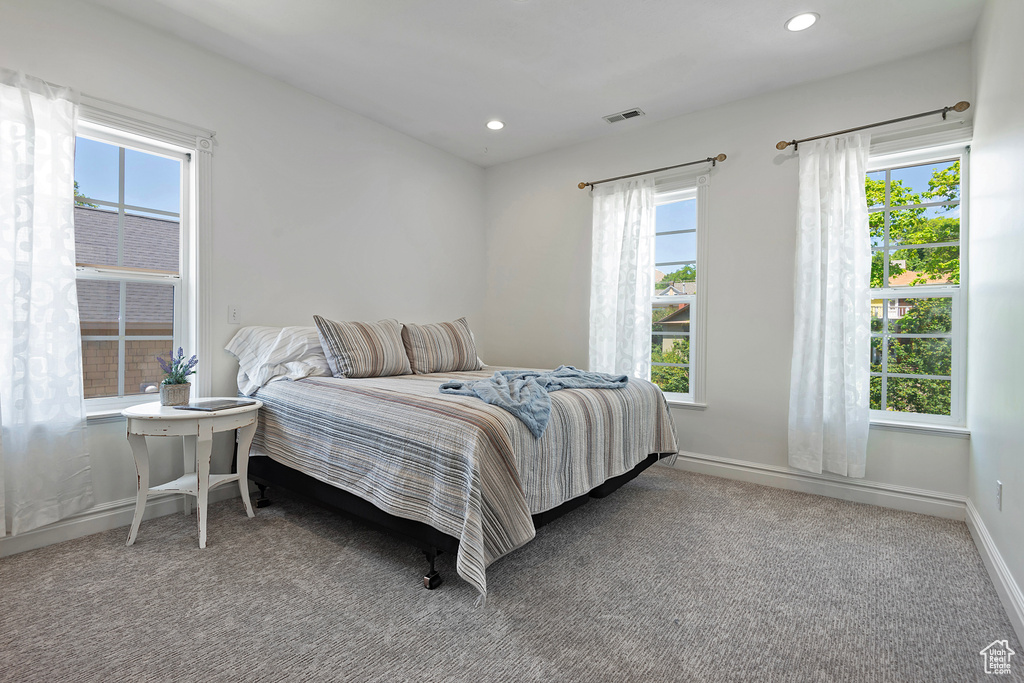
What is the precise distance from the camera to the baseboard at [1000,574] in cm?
161

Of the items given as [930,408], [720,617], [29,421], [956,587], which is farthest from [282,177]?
[930,408]

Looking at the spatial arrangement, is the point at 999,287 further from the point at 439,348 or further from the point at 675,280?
the point at 439,348

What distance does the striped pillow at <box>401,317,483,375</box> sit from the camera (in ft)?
11.2

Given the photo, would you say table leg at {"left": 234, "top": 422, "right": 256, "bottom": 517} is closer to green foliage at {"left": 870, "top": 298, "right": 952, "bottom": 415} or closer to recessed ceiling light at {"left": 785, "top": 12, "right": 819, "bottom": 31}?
recessed ceiling light at {"left": 785, "top": 12, "right": 819, "bottom": 31}

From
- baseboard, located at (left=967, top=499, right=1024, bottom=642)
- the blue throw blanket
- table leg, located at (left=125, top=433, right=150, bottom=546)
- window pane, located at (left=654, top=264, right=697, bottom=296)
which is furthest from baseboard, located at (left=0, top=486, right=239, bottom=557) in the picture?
baseboard, located at (left=967, top=499, right=1024, bottom=642)

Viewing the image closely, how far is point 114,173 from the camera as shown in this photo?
2.60 meters

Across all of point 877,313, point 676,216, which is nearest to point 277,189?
point 676,216

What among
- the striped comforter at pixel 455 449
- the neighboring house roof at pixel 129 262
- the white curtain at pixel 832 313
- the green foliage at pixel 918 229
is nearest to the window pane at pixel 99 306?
the neighboring house roof at pixel 129 262

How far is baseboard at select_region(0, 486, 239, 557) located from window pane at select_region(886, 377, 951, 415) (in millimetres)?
4204

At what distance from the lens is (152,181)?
2734 millimetres

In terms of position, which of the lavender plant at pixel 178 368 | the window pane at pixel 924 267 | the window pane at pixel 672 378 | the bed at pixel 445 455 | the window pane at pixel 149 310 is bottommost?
the bed at pixel 445 455

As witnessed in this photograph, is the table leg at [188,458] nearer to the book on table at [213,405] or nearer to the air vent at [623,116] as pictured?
the book on table at [213,405]

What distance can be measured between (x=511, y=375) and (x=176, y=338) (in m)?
1.95

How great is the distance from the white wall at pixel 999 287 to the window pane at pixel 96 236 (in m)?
4.00
